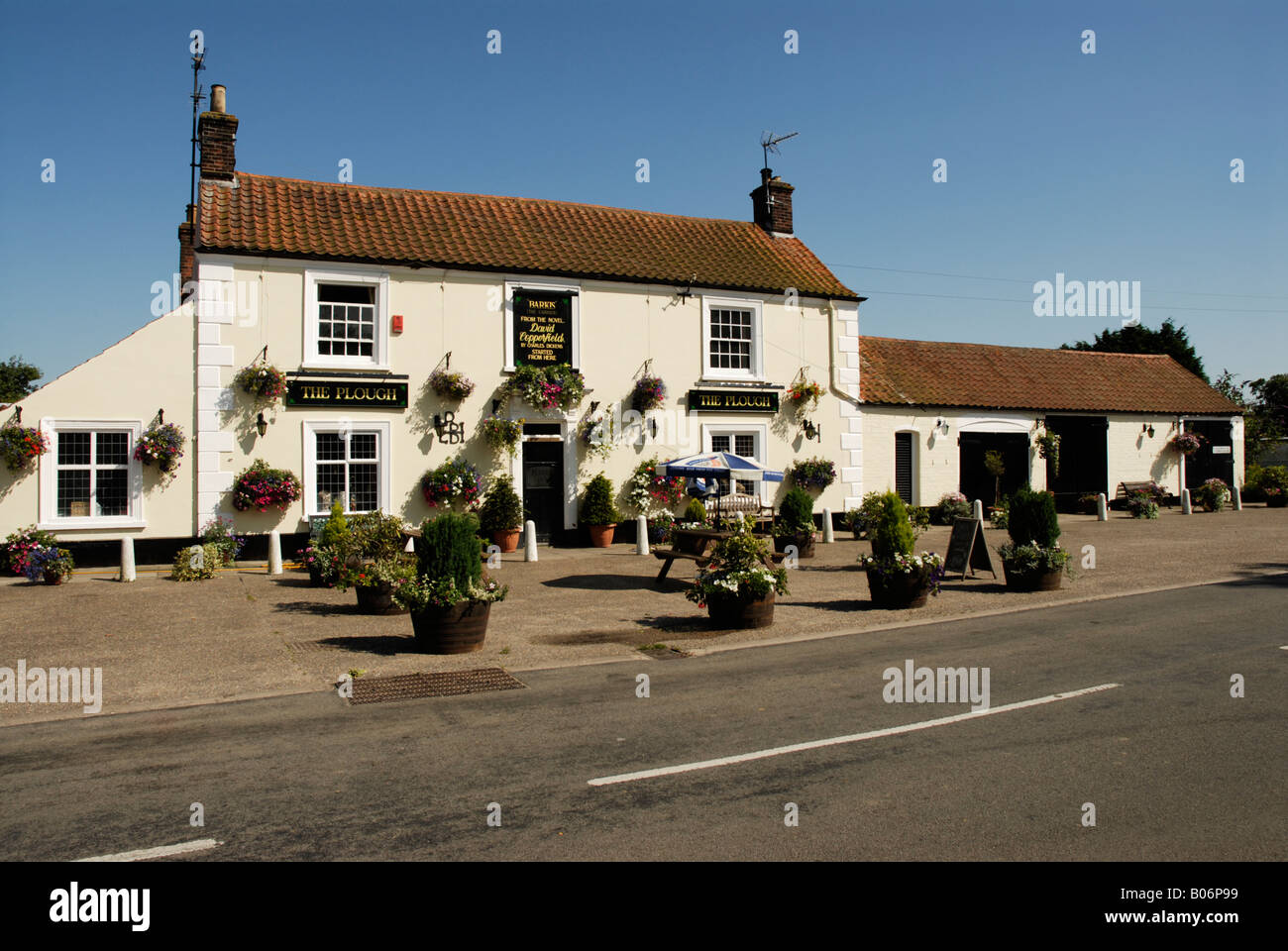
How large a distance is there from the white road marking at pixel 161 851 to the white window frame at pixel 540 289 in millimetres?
15968

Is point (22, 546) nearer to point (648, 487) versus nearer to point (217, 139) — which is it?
point (217, 139)

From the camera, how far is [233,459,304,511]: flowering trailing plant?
17.8 meters

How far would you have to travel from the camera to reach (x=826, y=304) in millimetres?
23828

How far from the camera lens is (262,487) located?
17.8 meters

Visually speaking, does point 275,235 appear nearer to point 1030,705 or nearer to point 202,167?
point 202,167

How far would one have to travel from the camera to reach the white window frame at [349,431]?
1855cm

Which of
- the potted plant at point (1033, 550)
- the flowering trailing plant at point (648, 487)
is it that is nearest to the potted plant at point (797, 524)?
the flowering trailing plant at point (648, 487)

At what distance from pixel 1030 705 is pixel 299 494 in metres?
15.0

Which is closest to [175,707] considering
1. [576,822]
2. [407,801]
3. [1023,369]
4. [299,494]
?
[407,801]

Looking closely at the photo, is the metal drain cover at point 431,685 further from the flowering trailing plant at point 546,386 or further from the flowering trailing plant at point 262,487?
the flowering trailing plant at point 546,386

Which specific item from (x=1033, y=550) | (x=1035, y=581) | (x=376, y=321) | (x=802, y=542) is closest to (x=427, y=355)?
(x=376, y=321)

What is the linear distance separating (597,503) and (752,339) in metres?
5.97

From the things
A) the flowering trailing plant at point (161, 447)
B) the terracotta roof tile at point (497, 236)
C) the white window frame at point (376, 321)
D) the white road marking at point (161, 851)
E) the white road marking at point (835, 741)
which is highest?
the terracotta roof tile at point (497, 236)

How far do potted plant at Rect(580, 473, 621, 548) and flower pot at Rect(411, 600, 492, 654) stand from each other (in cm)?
1057
